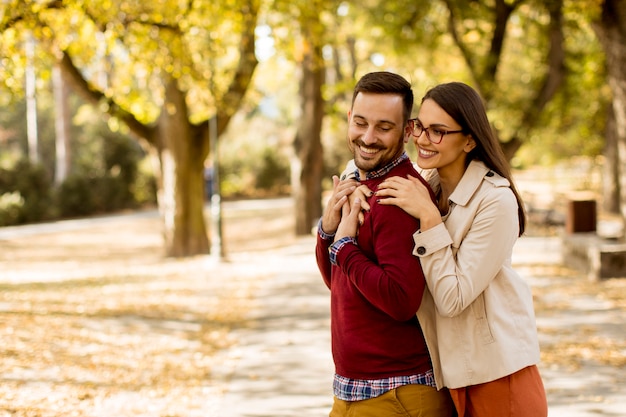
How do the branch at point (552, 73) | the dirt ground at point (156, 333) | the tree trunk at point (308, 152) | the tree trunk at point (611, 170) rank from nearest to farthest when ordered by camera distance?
1. the dirt ground at point (156, 333)
2. the branch at point (552, 73)
3. the tree trunk at point (308, 152)
4. the tree trunk at point (611, 170)

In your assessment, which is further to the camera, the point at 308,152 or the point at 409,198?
the point at 308,152

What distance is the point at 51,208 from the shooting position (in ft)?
108

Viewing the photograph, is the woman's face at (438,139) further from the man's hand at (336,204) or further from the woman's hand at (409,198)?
the man's hand at (336,204)

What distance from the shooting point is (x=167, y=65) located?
1214 centimetres

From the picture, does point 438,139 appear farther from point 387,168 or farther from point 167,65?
point 167,65

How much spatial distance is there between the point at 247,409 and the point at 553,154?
3008 centimetres

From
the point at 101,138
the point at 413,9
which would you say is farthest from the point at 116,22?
the point at 101,138

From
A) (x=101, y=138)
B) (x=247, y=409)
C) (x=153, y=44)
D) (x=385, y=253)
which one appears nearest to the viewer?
(x=385, y=253)

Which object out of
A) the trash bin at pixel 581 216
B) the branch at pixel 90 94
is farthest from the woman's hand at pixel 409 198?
the branch at pixel 90 94

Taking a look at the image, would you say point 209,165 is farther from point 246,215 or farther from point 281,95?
point 281,95

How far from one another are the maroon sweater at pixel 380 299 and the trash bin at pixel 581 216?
1286 centimetres

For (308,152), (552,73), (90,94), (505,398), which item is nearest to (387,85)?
(505,398)

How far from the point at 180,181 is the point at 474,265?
1619cm

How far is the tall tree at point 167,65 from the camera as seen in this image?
1059cm
